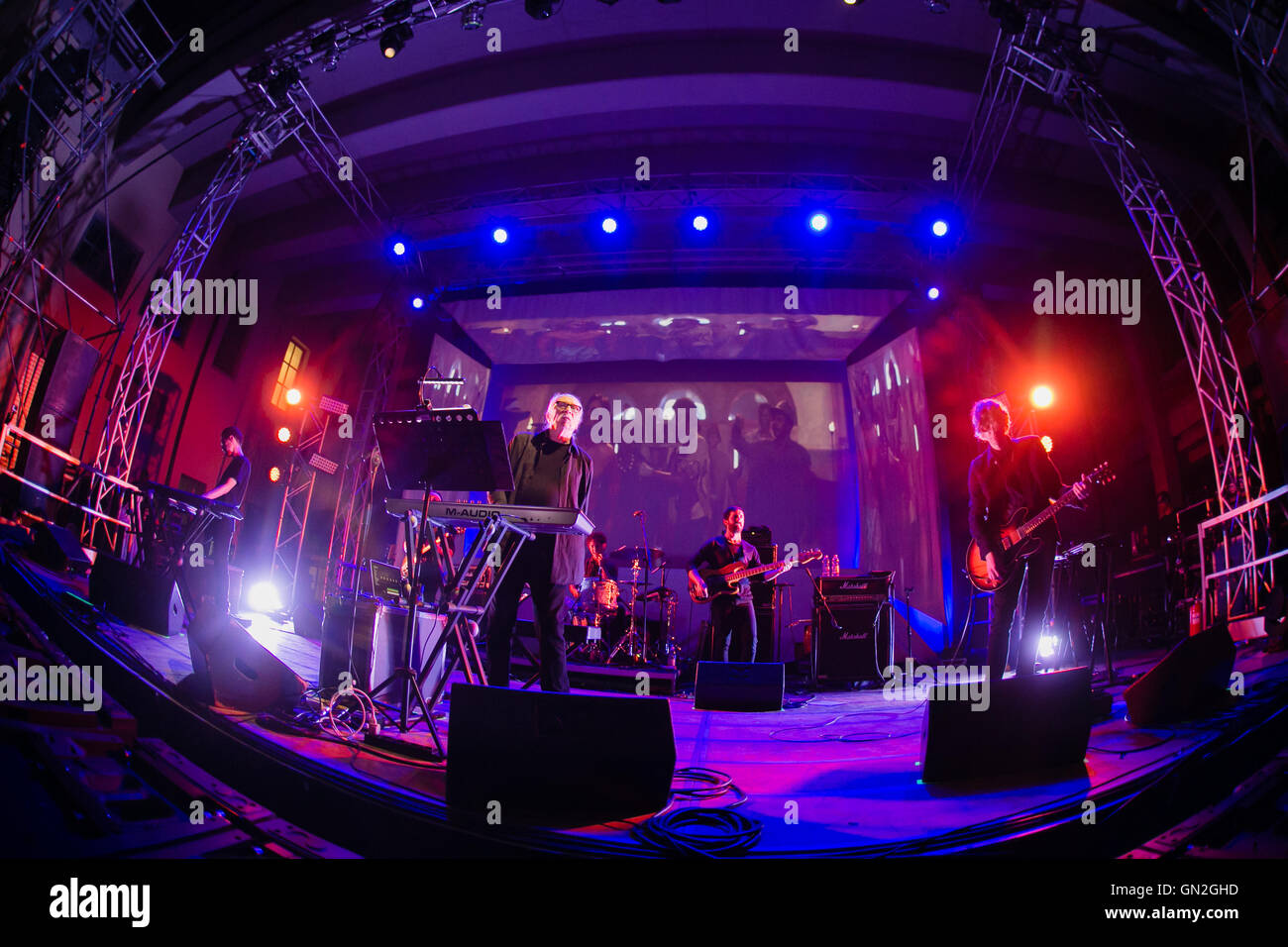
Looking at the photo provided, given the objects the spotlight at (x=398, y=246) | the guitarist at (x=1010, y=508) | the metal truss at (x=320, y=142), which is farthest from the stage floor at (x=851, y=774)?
the spotlight at (x=398, y=246)

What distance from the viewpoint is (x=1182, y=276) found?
554 cm

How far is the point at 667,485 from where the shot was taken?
10297mm

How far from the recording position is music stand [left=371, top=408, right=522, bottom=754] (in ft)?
8.76

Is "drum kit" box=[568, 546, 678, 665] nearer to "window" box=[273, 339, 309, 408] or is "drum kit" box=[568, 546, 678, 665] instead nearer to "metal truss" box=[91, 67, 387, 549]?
"metal truss" box=[91, 67, 387, 549]

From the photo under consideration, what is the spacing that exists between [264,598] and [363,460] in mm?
2223

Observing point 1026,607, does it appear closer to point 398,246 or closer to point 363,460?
point 363,460

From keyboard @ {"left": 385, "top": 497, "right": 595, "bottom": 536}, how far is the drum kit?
421 cm

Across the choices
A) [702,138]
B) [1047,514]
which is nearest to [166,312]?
[702,138]

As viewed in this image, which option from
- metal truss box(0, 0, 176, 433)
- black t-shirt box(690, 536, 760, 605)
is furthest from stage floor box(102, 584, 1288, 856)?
metal truss box(0, 0, 176, 433)

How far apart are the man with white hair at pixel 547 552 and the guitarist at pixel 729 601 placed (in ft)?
9.30

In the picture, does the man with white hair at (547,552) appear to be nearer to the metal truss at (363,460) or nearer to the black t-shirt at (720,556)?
the black t-shirt at (720,556)
